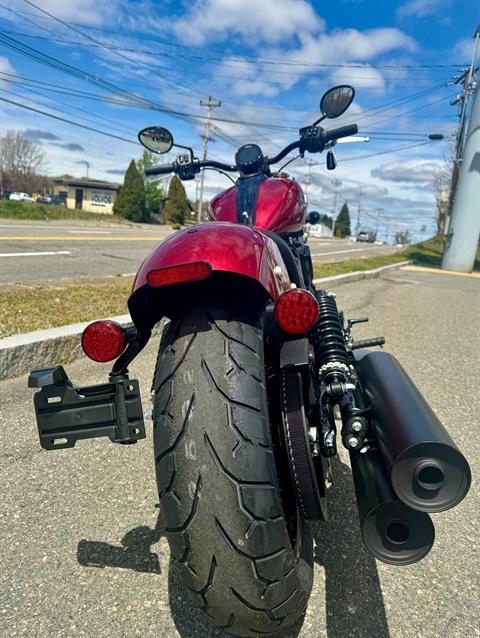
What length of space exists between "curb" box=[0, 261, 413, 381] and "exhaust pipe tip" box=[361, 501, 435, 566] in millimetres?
2769

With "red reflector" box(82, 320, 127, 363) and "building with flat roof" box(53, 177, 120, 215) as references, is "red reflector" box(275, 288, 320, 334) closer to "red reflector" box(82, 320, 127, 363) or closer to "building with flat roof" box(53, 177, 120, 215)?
"red reflector" box(82, 320, 127, 363)

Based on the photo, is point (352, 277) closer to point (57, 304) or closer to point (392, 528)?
point (57, 304)

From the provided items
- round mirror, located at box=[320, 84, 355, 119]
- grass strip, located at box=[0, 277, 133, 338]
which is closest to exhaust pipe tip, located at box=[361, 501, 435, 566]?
round mirror, located at box=[320, 84, 355, 119]

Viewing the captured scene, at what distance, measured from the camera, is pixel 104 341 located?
5.10 ft

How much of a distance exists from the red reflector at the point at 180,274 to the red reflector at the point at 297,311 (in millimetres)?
268

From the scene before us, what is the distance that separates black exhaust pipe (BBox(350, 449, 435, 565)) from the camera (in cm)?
130

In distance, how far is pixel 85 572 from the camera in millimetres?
1723

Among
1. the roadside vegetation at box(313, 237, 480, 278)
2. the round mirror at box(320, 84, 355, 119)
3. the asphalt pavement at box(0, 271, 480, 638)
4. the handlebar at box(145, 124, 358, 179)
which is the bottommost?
the asphalt pavement at box(0, 271, 480, 638)

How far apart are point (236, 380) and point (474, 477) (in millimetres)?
2069

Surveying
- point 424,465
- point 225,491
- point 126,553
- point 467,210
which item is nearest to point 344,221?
point 467,210

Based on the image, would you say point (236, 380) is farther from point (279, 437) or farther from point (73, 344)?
point (73, 344)

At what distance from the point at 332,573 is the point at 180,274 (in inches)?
53.8

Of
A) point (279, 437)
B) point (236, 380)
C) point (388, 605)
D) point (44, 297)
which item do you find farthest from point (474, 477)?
point (44, 297)

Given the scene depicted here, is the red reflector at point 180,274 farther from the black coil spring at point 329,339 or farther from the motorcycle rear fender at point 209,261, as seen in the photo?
the black coil spring at point 329,339
